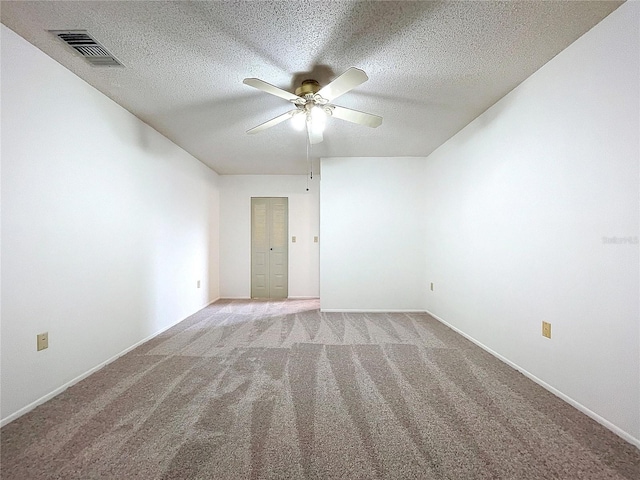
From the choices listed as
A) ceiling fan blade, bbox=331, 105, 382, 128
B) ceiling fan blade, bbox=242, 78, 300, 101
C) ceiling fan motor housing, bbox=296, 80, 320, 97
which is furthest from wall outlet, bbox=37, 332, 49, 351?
ceiling fan blade, bbox=331, 105, 382, 128

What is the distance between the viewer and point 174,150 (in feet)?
11.7

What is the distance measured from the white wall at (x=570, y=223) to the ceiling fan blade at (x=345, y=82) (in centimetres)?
134

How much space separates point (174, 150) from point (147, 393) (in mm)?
2824

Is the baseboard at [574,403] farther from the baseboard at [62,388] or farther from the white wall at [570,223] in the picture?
the baseboard at [62,388]

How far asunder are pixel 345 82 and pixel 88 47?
1648 mm

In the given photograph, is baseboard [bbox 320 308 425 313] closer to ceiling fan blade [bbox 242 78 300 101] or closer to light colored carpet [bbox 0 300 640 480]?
light colored carpet [bbox 0 300 640 480]

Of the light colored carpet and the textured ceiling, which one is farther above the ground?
the textured ceiling

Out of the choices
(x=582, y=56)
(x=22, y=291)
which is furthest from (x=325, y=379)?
(x=582, y=56)

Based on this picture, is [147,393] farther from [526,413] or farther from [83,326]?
[526,413]

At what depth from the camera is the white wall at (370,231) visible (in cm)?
424

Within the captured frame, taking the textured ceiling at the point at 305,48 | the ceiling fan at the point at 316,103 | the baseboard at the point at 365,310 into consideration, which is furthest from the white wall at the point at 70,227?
the baseboard at the point at 365,310

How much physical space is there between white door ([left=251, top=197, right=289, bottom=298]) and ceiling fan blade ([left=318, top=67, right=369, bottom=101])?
136 inches

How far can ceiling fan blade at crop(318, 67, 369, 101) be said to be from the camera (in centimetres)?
164

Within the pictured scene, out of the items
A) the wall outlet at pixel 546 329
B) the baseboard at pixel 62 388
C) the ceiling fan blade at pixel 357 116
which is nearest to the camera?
the baseboard at pixel 62 388
